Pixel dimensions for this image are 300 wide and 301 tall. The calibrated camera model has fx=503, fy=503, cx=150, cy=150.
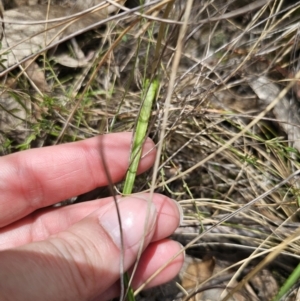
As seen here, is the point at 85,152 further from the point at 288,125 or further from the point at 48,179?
the point at 288,125

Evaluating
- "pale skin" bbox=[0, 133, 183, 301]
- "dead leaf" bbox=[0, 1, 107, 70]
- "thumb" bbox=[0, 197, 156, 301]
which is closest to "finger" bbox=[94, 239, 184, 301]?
"pale skin" bbox=[0, 133, 183, 301]

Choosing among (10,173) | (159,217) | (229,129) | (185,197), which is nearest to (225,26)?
(229,129)

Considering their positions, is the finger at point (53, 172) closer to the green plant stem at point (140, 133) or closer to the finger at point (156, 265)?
the green plant stem at point (140, 133)

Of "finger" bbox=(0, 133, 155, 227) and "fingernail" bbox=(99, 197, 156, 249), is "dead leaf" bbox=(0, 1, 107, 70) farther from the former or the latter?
"fingernail" bbox=(99, 197, 156, 249)

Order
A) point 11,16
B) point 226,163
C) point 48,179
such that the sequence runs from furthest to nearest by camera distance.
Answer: point 11,16, point 226,163, point 48,179

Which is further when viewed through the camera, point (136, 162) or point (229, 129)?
point (229, 129)

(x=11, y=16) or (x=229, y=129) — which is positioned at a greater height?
(x=11, y=16)
